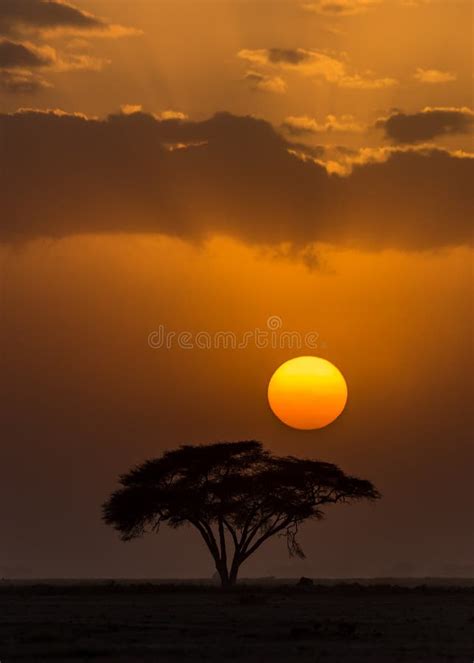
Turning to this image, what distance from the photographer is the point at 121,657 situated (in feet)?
144

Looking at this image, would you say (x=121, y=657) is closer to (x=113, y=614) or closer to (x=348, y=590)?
(x=113, y=614)

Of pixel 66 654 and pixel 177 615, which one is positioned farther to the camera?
pixel 177 615

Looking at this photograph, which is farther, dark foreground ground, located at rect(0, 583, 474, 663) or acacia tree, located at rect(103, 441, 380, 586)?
acacia tree, located at rect(103, 441, 380, 586)

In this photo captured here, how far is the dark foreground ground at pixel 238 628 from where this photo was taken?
44.6 metres

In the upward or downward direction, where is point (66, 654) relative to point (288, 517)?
downward

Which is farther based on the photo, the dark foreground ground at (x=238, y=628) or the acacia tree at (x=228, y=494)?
the acacia tree at (x=228, y=494)

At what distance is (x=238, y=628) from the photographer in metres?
54.5

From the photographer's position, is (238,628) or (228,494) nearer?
(238,628)

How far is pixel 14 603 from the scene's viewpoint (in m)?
74.1

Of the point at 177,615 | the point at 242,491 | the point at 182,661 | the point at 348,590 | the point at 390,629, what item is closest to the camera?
the point at 182,661

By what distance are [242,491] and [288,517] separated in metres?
3.77

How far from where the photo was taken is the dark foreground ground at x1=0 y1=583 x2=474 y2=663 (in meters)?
44.6

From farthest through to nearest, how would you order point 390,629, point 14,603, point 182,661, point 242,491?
point 242,491
point 14,603
point 390,629
point 182,661

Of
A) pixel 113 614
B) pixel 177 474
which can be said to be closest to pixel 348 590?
pixel 177 474
